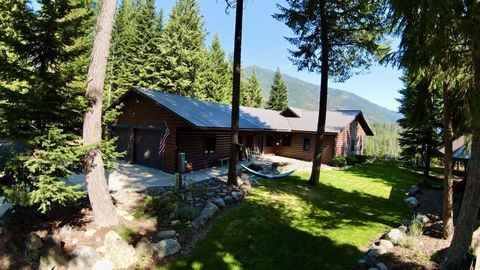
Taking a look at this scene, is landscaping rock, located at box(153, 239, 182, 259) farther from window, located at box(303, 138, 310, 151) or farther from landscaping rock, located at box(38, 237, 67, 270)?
window, located at box(303, 138, 310, 151)

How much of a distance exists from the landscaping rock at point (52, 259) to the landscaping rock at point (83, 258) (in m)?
0.23

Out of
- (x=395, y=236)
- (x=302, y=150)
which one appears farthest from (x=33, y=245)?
(x=302, y=150)

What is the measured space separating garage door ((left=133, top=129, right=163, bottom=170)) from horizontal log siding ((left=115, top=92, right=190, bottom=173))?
438 millimetres

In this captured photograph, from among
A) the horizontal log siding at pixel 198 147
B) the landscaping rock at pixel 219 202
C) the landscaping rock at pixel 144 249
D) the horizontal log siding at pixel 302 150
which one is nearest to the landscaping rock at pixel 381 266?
the landscaping rock at pixel 144 249

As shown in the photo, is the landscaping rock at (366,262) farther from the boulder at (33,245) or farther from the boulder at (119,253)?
the boulder at (33,245)

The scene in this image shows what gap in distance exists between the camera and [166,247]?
268 inches

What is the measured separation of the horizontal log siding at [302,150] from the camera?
2250cm

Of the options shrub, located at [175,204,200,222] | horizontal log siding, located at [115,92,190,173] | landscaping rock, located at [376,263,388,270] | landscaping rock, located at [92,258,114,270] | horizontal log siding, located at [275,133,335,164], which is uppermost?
horizontal log siding, located at [115,92,190,173]

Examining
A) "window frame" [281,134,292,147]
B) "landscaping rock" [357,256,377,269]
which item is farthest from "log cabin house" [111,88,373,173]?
"landscaping rock" [357,256,377,269]

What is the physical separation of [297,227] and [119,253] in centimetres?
513

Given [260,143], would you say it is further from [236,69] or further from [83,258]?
[83,258]

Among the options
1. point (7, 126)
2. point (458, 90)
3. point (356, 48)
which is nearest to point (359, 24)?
point (356, 48)

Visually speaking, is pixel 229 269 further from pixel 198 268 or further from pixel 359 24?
pixel 359 24

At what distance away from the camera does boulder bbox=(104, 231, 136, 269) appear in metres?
6.30
